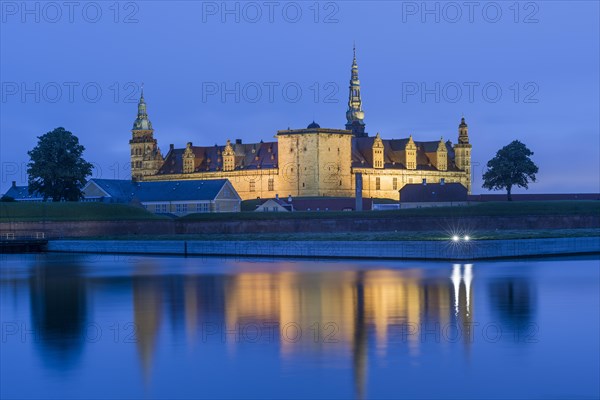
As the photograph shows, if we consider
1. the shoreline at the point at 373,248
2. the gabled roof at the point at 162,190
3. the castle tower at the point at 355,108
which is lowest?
the shoreline at the point at 373,248

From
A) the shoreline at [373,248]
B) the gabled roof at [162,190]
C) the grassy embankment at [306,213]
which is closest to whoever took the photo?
the shoreline at [373,248]

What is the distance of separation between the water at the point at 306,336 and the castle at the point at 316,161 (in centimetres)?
7636

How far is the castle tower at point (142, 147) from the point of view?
5256 inches

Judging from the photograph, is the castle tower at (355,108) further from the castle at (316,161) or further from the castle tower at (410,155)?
the castle tower at (410,155)

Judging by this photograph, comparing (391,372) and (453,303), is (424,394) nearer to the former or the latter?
(391,372)

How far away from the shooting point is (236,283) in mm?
33562

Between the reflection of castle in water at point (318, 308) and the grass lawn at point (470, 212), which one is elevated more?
the grass lawn at point (470, 212)

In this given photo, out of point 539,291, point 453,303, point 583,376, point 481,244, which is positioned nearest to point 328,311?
point 453,303

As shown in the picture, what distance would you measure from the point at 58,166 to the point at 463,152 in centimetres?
7003

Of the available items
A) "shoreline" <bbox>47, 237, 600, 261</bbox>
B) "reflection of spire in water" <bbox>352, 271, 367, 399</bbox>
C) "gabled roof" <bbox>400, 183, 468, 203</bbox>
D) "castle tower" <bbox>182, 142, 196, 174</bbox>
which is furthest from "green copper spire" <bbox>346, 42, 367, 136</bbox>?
"reflection of spire in water" <bbox>352, 271, 367, 399</bbox>

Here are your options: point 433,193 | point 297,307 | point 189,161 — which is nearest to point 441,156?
point 189,161

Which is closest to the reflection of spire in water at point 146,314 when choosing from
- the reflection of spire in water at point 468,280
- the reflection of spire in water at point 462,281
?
the reflection of spire in water at point 462,281

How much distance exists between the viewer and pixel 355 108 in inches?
5536

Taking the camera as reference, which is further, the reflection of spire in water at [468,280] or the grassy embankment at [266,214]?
the grassy embankment at [266,214]
